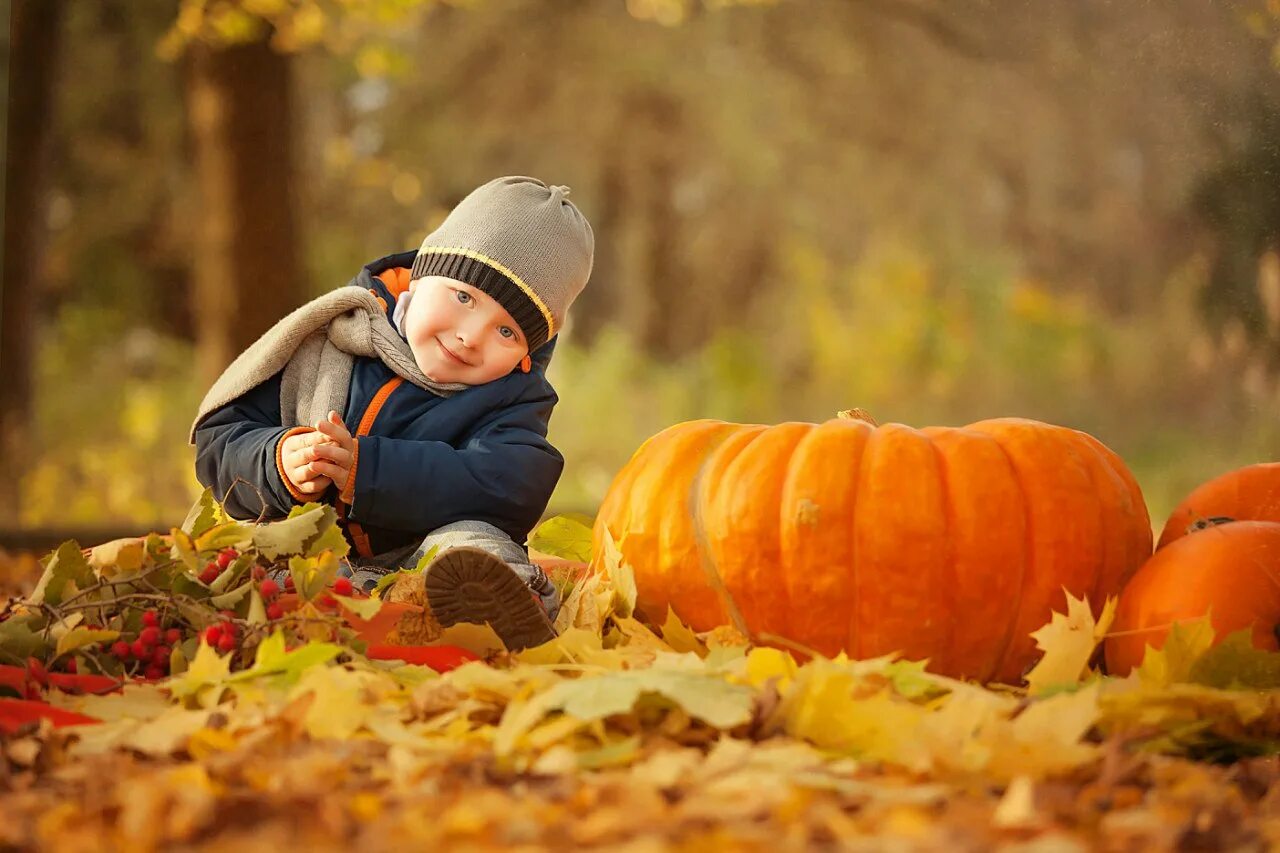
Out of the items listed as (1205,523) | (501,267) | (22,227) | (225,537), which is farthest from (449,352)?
(22,227)

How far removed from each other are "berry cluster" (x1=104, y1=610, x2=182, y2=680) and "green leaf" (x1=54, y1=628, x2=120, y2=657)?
1.3 inches

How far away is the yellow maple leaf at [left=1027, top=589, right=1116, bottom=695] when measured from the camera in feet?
5.34

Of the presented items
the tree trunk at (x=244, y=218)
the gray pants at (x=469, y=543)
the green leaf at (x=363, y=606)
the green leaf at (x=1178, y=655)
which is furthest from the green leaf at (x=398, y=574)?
the tree trunk at (x=244, y=218)

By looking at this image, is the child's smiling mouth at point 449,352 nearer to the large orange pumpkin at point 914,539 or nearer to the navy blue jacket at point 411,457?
the navy blue jacket at point 411,457

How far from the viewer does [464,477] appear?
2.15 metres

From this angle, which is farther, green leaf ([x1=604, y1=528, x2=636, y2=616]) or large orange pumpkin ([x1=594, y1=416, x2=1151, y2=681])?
green leaf ([x1=604, y1=528, x2=636, y2=616])

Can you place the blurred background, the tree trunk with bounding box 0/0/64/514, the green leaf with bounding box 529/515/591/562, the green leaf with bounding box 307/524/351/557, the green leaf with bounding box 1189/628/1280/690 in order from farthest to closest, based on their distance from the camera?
the blurred background
the tree trunk with bounding box 0/0/64/514
the green leaf with bounding box 529/515/591/562
the green leaf with bounding box 307/524/351/557
the green leaf with bounding box 1189/628/1280/690

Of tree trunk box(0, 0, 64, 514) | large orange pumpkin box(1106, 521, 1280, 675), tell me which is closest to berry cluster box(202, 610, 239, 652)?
large orange pumpkin box(1106, 521, 1280, 675)

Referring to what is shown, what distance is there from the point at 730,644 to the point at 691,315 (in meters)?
7.75

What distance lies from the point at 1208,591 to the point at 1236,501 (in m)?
0.39

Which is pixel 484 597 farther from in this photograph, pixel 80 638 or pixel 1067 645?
pixel 1067 645

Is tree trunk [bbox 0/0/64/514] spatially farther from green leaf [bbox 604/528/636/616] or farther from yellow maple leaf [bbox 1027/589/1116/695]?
yellow maple leaf [bbox 1027/589/1116/695]

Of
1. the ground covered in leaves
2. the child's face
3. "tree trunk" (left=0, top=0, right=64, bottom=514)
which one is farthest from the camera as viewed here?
"tree trunk" (left=0, top=0, right=64, bottom=514)

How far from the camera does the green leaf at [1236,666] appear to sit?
156 centimetres
